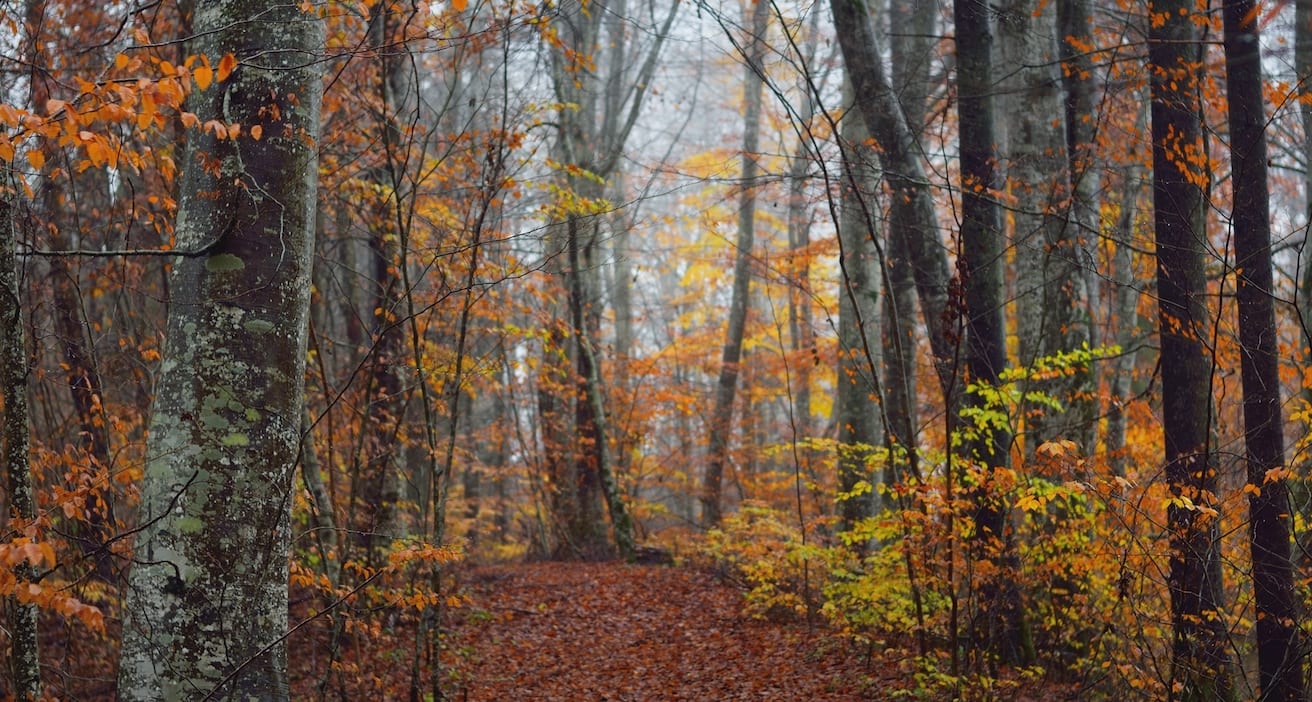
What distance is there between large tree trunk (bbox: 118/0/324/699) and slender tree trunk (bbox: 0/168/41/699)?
0.51 metres

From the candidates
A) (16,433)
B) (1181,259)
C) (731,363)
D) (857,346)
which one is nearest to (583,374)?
(731,363)

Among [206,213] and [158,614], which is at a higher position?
[206,213]

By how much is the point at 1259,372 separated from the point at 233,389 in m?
Answer: 5.84

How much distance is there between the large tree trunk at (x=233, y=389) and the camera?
3193mm

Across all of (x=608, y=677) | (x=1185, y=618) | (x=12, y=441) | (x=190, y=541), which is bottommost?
(x=608, y=677)

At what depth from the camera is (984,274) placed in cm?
706

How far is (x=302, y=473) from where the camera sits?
5191 mm

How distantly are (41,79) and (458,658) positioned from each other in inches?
203

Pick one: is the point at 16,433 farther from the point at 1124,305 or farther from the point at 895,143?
the point at 1124,305

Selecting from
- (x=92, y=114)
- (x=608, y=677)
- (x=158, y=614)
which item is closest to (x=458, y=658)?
(x=608, y=677)

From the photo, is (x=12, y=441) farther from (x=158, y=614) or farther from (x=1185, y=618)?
(x=1185, y=618)

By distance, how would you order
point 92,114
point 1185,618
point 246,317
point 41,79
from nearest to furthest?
point 92,114 → point 246,317 → point 41,79 → point 1185,618

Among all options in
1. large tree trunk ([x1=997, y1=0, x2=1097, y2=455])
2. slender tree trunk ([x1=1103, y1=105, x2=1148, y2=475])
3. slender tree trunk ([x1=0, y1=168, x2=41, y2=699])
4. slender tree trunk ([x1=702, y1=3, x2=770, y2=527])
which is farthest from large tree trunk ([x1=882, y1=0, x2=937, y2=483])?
slender tree trunk ([x1=0, y1=168, x2=41, y2=699])

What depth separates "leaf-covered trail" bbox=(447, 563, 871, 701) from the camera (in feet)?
22.4
